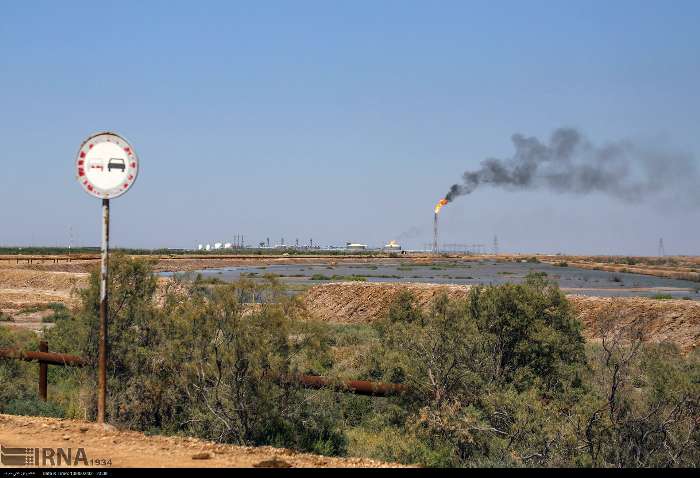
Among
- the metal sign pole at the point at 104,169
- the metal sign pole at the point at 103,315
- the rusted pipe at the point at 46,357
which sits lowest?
the rusted pipe at the point at 46,357

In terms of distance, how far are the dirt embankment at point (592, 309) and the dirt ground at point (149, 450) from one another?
34.0 ft

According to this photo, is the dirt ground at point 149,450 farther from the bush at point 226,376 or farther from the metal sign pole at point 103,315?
the bush at point 226,376

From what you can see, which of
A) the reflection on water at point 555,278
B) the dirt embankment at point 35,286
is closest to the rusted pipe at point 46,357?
the reflection on water at point 555,278

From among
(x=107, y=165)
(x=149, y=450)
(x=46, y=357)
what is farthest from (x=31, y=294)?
(x=149, y=450)

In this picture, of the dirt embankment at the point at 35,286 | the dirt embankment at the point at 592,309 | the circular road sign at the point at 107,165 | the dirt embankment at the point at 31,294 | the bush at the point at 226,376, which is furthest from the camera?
the dirt embankment at the point at 35,286

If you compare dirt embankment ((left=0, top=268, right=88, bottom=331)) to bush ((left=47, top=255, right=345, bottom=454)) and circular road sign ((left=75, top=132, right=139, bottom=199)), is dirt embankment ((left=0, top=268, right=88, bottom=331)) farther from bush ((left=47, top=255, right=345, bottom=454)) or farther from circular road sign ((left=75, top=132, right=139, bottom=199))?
circular road sign ((left=75, top=132, right=139, bottom=199))

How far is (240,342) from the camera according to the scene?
30.8 ft

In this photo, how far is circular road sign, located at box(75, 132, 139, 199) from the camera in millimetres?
8695

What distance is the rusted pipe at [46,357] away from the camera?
36.5ft

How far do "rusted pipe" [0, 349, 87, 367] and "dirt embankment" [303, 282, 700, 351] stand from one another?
10714mm

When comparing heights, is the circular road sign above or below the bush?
above

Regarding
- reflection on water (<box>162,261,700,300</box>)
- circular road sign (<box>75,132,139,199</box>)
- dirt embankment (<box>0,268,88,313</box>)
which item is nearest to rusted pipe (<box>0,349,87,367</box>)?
circular road sign (<box>75,132,139,199</box>)

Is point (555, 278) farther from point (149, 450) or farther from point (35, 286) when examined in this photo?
point (35, 286)
